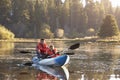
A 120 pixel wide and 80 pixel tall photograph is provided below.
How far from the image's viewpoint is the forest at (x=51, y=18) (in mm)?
111938

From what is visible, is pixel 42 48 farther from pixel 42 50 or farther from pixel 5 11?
pixel 5 11

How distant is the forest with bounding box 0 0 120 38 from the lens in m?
112

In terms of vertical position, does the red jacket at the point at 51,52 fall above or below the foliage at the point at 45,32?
above

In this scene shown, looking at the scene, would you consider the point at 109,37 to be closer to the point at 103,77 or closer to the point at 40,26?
the point at 40,26

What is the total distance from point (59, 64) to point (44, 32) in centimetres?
7649

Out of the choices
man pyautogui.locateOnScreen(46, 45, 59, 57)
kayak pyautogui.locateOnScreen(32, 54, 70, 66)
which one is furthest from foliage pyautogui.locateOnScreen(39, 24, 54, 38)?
kayak pyautogui.locateOnScreen(32, 54, 70, 66)

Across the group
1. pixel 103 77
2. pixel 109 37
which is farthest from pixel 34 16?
pixel 103 77

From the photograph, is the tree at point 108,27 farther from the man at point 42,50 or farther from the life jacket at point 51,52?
the life jacket at point 51,52

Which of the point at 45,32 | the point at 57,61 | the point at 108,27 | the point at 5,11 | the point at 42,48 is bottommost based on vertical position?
the point at 45,32

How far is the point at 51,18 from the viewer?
118875 millimetres

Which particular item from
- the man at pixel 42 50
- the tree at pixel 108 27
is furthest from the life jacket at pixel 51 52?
the tree at pixel 108 27

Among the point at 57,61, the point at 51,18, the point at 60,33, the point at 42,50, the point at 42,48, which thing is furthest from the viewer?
the point at 51,18

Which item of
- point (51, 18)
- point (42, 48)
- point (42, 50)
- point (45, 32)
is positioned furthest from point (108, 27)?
point (42, 50)

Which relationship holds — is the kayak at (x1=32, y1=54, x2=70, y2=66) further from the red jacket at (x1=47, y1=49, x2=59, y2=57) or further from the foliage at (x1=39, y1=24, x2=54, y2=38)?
the foliage at (x1=39, y1=24, x2=54, y2=38)
